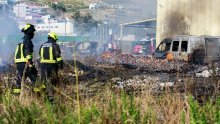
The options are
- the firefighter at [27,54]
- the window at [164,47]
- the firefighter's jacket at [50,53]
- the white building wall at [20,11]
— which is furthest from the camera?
the white building wall at [20,11]

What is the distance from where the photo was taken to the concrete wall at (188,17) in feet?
84.7

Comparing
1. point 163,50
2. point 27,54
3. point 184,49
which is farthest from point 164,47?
point 27,54

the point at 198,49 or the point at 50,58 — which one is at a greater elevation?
the point at 50,58

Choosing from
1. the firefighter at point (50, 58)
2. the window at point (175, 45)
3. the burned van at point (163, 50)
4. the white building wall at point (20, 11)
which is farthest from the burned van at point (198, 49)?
the white building wall at point (20, 11)

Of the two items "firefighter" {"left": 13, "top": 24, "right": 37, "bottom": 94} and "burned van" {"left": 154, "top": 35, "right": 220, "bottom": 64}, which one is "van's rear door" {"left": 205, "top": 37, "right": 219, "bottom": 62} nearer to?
"burned van" {"left": 154, "top": 35, "right": 220, "bottom": 64}

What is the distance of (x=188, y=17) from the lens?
Result: 88.9 feet

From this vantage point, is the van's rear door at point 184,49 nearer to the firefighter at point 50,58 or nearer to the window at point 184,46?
the window at point 184,46

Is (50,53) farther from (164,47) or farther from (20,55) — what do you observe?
(164,47)

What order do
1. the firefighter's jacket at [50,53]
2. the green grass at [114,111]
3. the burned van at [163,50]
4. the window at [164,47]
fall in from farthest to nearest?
the window at [164,47]
the burned van at [163,50]
the firefighter's jacket at [50,53]
the green grass at [114,111]

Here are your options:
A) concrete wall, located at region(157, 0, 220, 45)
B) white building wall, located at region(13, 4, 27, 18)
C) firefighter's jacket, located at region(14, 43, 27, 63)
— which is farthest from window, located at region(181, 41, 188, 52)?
white building wall, located at region(13, 4, 27, 18)

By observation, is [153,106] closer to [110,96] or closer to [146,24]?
[110,96]

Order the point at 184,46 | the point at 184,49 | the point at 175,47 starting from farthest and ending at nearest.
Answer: the point at 175,47, the point at 184,46, the point at 184,49

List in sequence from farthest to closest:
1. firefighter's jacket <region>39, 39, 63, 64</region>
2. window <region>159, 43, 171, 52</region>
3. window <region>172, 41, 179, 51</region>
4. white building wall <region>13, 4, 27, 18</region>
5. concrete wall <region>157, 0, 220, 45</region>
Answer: white building wall <region>13, 4, 27, 18</region>, concrete wall <region>157, 0, 220, 45</region>, window <region>159, 43, 171, 52</region>, window <region>172, 41, 179, 51</region>, firefighter's jacket <region>39, 39, 63, 64</region>

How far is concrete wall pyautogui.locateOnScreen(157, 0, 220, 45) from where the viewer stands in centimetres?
2583
